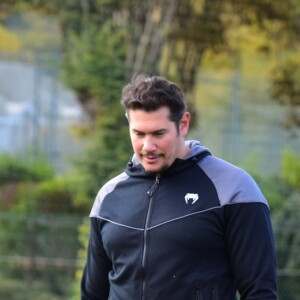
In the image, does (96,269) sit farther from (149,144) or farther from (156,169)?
(149,144)

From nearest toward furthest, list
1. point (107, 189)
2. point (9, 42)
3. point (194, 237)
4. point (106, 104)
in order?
point (194, 237)
point (107, 189)
point (106, 104)
point (9, 42)

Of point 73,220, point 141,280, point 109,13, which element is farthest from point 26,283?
point 141,280

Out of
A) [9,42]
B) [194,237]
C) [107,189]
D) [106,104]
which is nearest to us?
[194,237]

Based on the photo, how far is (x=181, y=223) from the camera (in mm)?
3502

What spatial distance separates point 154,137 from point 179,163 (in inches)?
7.6

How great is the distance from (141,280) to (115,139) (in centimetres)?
813

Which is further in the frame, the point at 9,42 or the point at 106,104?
the point at 9,42

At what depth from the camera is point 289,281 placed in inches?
381

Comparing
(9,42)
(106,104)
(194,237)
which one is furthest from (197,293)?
(9,42)

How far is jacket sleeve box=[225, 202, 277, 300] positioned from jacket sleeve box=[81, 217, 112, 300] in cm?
59

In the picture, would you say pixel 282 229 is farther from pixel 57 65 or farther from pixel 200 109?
pixel 200 109

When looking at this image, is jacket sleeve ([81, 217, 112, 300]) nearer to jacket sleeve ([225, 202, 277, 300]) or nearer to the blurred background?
jacket sleeve ([225, 202, 277, 300])

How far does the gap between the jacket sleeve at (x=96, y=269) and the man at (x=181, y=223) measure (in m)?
0.19

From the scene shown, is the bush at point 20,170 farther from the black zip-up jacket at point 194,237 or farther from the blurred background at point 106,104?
the black zip-up jacket at point 194,237
